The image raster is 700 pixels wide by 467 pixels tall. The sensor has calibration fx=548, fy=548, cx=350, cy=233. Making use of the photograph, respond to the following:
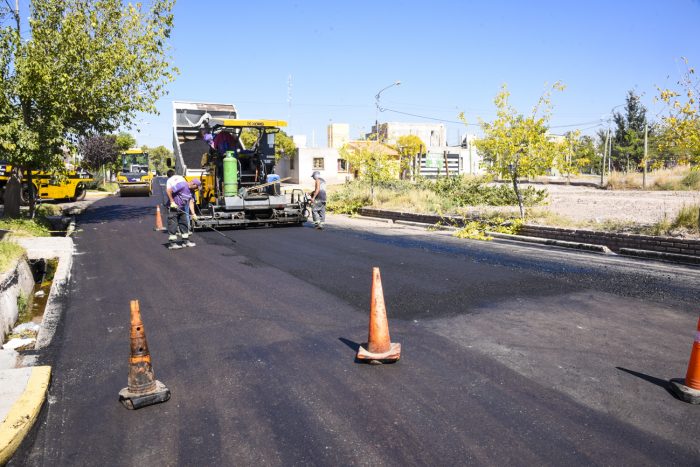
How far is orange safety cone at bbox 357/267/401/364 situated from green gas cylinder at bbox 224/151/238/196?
37.6ft

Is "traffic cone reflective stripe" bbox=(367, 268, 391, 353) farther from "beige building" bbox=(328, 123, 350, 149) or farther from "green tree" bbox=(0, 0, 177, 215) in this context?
"beige building" bbox=(328, 123, 350, 149)

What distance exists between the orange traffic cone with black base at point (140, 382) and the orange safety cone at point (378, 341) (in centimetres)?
179

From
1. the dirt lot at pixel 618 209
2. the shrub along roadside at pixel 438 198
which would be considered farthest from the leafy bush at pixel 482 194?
the dirt lot at pixel 618 209

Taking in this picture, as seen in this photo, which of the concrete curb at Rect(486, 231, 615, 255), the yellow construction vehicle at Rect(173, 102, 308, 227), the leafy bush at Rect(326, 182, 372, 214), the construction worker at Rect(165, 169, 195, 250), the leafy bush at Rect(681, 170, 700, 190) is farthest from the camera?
the leafy bush at Rect(681, 170, 700, 190)

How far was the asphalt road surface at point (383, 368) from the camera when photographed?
3654 mm

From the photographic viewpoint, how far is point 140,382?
437 centimetres

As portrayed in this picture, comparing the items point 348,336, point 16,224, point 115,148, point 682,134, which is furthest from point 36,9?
point 115,148

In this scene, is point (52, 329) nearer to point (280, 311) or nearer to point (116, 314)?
point (116, 314)

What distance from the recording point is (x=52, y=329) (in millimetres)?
6465

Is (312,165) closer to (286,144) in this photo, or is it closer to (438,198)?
(286,144)

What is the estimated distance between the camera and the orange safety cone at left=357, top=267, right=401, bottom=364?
508 centimetres

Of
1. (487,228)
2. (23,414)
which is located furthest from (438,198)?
(23,414)

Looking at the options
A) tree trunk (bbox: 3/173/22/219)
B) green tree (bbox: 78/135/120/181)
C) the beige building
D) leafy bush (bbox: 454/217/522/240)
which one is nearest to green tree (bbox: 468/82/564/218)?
leafy bush (bbox: 454/217/522/240)

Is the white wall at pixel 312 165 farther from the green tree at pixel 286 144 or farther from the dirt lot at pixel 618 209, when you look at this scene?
the dirt lot at pixel 618 209
